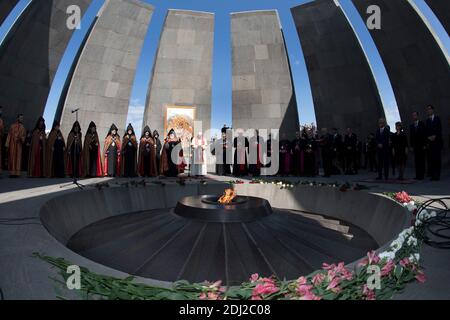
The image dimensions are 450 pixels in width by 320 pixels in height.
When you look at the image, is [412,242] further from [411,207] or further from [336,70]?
[336,70]

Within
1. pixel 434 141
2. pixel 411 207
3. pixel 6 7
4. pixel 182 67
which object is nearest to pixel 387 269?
pixel 411 207

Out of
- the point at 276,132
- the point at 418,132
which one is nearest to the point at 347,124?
the point at 276,132

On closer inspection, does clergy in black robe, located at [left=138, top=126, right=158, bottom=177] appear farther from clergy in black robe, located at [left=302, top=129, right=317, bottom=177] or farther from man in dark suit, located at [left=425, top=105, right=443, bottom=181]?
man in dark suit, located at [left=425, top=105, right=443, bottom=181]

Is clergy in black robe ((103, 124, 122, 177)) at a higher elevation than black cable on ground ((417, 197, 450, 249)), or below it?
higher

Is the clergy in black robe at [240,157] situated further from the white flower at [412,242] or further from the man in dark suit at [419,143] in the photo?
the white flower at [412,242]

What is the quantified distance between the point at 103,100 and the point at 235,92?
8419 mm

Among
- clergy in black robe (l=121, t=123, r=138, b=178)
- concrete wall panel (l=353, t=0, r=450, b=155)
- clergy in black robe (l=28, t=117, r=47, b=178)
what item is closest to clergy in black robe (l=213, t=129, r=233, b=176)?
clergy in black robe (l=121, t=123, r=138, b=178)

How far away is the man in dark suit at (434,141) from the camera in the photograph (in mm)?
9555

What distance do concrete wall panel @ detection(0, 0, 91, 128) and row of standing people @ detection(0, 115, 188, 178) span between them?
17.0 feet

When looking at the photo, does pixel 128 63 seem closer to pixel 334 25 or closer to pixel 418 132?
pixel 334 25

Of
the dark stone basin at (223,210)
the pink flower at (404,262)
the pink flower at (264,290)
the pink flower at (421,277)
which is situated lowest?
the dark stone basin at (223,210)

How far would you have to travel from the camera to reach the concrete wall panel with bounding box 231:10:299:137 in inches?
776

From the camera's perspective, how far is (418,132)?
10.1 meters

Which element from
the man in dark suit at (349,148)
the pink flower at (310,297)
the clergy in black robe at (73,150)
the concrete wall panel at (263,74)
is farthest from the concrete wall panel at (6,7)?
the pink flower at (310,297)
